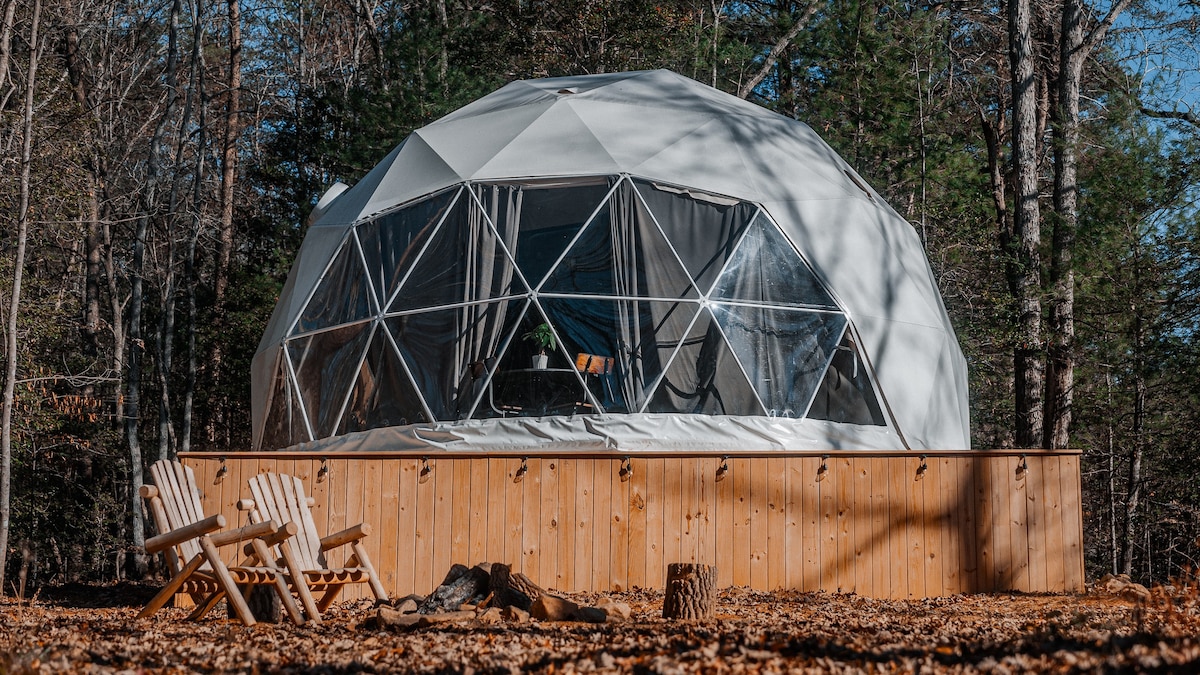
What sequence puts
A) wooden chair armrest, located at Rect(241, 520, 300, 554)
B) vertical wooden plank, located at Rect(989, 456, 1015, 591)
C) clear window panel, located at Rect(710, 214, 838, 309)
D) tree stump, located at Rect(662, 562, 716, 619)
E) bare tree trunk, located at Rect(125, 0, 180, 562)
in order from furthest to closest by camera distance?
bare tree trunk, located at Rect(125, 0, 180, 562)
clear window panel, located at Rect(710, 214, 838, 309)
vertical wooden plank, located at Rect(989, 456, 1015, 591)
tree stump, located at Rect(662, 562, 716, 619)
wooden chair armrest, located at Rect(241, 520, 300, 554)

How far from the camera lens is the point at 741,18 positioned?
22406mm

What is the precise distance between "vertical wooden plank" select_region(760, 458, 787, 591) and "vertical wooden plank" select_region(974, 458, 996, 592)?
138 centimetres

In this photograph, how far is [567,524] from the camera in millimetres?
7785

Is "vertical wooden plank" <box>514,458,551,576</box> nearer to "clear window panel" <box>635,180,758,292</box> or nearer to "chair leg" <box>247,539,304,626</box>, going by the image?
"chair leg" <box>247,539,304,626</box>

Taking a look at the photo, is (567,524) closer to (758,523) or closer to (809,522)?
(758,523)

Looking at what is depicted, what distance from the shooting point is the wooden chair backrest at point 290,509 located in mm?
6582

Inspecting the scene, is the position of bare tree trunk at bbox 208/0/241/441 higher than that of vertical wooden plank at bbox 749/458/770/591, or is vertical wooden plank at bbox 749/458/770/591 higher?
bare tree trunk at bbox 208/0/241/441

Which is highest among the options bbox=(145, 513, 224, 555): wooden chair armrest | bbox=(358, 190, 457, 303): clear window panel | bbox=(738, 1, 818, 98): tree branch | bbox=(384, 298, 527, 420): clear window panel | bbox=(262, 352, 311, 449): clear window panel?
bbox=(738, 1, 818, 98): tree branch

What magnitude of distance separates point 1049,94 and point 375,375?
1567 cm

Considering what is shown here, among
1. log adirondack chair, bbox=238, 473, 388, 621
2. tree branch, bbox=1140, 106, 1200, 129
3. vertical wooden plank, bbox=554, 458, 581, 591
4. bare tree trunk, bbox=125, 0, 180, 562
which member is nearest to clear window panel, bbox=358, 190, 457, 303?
vertical wooden plank, bbox=554, 458, 581, 591

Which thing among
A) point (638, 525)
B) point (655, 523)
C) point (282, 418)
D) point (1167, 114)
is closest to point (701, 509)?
point (655, 523)

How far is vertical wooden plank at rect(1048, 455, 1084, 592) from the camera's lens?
7.83 m

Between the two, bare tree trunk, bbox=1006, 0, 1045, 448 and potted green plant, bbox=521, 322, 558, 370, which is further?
bare tree trunk, bbox=1006, 0, 1045, 448

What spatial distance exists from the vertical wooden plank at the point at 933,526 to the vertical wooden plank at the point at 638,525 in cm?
198
